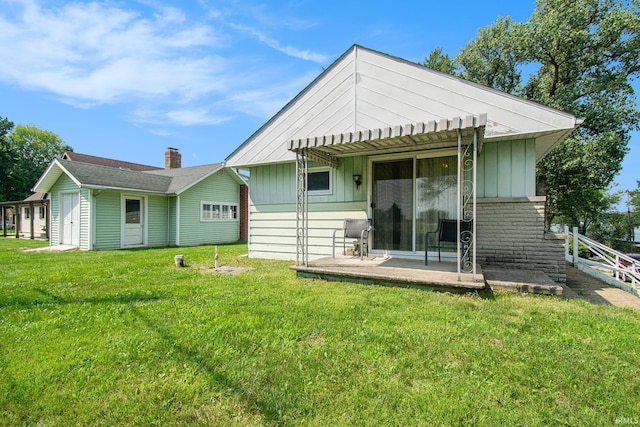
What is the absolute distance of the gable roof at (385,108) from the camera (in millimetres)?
5199

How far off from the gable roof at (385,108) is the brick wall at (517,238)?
1271mm

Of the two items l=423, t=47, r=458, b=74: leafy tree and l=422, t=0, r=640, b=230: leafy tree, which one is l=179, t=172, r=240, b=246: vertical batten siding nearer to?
l=423, t=47, r=458, b=74: leafy tree

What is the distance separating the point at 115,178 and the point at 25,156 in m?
41.2

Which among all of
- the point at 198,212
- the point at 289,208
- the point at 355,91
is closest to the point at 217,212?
the point at 198,212

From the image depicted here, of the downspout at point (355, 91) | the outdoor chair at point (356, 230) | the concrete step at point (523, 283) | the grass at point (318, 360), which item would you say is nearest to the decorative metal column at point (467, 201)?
the concrete step at point (523, 283)

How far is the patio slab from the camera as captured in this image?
161 inches

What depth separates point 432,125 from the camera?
429 cm

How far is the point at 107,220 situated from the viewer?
11648 millimetres

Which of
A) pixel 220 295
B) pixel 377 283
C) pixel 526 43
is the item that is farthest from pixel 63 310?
pixel 526 43

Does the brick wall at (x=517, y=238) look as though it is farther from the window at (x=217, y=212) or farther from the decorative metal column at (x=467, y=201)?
the window at (x=217, y=212)

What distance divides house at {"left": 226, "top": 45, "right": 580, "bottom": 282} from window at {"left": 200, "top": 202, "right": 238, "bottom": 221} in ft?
24.7

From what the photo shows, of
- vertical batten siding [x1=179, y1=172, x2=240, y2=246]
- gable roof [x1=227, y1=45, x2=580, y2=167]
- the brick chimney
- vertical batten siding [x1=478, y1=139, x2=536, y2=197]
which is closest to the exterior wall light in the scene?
gable roof [x1=227, y1=45, x2=580, y2=167]

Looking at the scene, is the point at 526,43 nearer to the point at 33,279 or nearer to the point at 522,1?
the point at 522,1

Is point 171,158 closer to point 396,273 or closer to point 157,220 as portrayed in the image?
point 157,220
